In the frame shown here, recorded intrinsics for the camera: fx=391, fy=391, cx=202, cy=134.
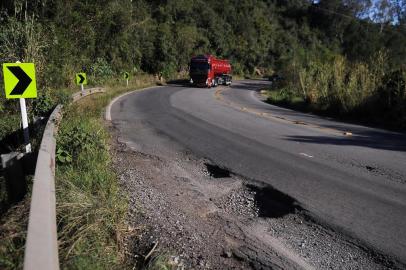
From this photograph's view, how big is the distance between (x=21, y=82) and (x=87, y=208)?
3.14 m

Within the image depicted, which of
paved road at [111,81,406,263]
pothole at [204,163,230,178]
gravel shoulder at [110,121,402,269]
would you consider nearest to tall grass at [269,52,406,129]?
paved road at [111,81,406,263]

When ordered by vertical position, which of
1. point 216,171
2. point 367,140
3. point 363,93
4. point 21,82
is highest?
point 21,82

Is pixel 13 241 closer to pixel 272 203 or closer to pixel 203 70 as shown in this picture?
pixel 272 203

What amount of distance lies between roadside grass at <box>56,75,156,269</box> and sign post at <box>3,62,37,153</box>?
2.45 feet

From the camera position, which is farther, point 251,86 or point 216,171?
point 251,86

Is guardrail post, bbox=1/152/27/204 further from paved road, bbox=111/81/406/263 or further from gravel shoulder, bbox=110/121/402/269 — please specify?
paved road, bbox=111/81/406/263

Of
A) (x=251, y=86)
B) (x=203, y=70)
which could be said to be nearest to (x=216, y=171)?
(x=203, y=70)

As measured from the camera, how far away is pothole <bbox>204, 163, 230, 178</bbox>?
6.47m

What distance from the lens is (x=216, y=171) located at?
6.70 meters

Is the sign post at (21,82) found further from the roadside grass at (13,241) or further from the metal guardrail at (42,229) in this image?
the roadside grass at (13,241)

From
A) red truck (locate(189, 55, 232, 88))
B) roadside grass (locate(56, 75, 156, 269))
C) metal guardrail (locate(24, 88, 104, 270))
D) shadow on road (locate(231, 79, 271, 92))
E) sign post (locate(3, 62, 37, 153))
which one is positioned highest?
sign post (locate(3, 62, 37, 153))

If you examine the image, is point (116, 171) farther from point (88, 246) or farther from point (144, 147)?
point (88, 246)

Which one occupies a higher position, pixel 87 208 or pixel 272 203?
pixel 87 208

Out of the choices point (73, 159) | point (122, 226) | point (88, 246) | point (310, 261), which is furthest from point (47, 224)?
point (73, 159)
